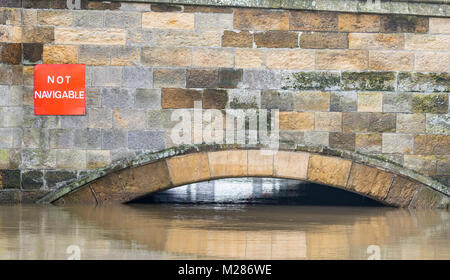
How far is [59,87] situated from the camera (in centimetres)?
998

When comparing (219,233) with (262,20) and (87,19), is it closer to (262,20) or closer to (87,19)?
(262,20)

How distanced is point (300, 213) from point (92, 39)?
→ 3283 millimetres

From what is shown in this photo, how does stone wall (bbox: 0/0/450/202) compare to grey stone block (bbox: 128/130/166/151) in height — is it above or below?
above

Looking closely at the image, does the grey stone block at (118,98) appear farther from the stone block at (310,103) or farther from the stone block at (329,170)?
the stone block at (329,170)

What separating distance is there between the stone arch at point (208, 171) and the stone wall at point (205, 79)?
19 cm

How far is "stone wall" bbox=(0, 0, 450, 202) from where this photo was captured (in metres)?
9.92

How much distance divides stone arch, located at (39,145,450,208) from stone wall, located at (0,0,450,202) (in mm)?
187

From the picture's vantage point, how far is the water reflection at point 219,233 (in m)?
5.88

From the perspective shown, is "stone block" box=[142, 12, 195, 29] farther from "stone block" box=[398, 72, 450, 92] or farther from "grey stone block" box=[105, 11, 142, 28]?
"stone block" box=[398, 72, 450, 92]

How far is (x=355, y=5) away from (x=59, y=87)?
378 centimetres

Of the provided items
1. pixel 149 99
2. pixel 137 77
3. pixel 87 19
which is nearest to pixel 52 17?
pixel 87 19

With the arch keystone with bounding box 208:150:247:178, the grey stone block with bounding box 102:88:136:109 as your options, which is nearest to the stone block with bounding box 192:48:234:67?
the grey stone block with bounding box 102:88:136:109

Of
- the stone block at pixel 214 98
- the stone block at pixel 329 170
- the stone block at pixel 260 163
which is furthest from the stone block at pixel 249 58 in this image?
the stone block at pixel 329 170
